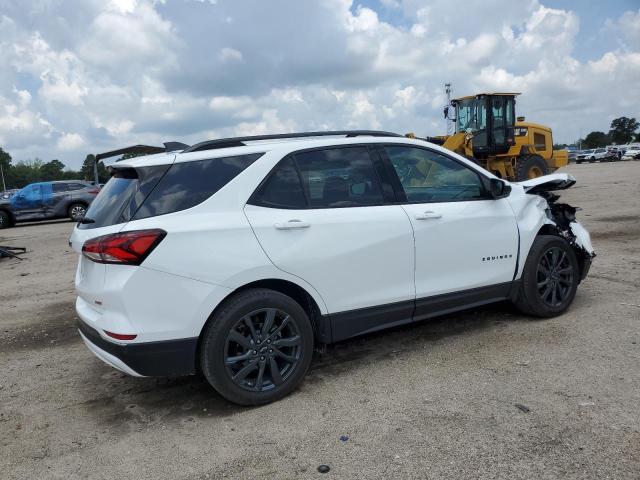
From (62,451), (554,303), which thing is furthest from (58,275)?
(554,303)

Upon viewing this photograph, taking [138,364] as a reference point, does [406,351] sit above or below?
below

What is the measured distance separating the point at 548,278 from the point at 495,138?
12.7 meters

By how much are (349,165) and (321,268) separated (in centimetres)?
85

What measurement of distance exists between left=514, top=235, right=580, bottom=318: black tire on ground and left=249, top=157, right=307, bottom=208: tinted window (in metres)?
2.30

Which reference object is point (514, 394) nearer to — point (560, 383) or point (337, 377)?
point (560, 383)

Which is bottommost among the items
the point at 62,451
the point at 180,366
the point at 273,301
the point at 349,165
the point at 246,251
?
the point at 62,451

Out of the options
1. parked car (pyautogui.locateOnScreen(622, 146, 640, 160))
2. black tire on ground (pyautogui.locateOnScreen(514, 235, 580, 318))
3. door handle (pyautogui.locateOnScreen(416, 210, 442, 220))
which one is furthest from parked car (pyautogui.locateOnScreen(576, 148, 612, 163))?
door handle (pyautogui.locateOnScreen(416, 210, 442, 220))

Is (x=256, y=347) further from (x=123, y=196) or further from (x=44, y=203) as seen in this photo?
(x=44, y=203)

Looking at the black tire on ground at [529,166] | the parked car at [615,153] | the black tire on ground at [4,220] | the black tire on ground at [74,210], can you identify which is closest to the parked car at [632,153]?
the parked car at [615,153]

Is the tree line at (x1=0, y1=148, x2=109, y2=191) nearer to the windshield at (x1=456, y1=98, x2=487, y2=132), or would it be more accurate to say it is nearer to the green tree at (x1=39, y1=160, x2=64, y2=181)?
the green tree at (x1=39, y1=160, x2=64, y2=181)

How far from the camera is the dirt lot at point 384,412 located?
9.34ft

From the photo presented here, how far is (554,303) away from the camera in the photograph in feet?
16.1

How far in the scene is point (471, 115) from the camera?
1706 cm

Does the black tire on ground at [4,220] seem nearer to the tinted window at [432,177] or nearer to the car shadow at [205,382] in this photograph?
the car shadow at [205,382]
